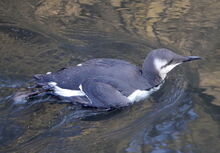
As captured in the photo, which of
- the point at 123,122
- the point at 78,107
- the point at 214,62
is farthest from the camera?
the point at 214,62

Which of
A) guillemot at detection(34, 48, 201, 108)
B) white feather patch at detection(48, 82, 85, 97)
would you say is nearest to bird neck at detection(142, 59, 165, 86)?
guillemot at detection(34, 48, 201, 108)

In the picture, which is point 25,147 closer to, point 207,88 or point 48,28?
point 207,88

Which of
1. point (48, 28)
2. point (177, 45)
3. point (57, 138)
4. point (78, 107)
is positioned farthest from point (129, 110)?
point (48, 28)

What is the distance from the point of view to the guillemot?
5.04 meters

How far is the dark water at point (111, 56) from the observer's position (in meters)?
4.51

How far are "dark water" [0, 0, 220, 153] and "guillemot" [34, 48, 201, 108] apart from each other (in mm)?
127

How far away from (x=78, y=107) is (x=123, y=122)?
67 cm

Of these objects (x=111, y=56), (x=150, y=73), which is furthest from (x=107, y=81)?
(x=111, y=56)

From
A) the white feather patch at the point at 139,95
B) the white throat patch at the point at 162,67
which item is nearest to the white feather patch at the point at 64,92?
the white feather patch at the point at 139,95

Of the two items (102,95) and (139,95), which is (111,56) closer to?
(139,95)

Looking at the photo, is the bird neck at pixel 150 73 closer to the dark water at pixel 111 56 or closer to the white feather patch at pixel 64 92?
the dark water at pixel 111 56

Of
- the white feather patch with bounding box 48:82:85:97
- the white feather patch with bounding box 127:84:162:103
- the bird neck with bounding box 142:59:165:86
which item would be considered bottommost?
the white feather patch with bounding box 127:84:162:103

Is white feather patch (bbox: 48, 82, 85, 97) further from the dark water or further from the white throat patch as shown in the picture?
the white throat patch

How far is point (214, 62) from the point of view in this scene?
594 cm
